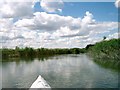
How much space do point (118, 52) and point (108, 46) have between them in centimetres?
222

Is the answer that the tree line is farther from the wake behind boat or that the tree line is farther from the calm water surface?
the wake behind boat

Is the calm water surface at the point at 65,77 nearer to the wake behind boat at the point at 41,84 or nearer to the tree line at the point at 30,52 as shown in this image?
the wake behind boat at the point at 41,84

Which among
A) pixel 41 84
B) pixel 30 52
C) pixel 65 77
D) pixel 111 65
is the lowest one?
pixel 111 65

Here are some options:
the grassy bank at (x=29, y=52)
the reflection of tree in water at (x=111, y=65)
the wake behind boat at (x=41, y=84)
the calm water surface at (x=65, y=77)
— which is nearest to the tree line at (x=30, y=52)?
the grassy bank at (x=29, y=52)

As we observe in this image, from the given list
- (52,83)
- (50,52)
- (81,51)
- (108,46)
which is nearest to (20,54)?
(50,52)

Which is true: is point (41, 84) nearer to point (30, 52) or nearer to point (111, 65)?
point (111, 65)

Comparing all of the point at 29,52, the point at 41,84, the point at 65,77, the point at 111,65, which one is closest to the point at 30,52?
the point at 29,52

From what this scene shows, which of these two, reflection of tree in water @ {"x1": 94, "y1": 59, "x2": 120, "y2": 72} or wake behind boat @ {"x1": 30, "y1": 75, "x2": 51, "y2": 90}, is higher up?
wake behind boat @ {"x1": 30, "y1": 75, "x2": 51, "y2": 90}

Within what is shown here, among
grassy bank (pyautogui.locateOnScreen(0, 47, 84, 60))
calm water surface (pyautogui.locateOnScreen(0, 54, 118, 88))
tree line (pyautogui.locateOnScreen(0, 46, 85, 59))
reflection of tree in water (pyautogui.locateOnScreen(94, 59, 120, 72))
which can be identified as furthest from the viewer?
tree line (pyautogui.locateOnScreen(0, 46, 85, 59))

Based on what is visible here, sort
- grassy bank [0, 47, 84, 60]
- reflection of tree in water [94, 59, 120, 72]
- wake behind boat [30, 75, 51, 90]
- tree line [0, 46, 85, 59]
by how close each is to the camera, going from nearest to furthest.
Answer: wake behind boat [30, 75, 51, 90]
reflection of tree in water [94, 59, 120, 72]
grassy bank [0, 47, 84, 60]
tree line [0, 46, 85, 59]

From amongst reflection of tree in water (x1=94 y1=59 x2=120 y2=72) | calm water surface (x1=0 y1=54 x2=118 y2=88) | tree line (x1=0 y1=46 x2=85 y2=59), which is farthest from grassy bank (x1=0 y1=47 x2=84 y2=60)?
calm water surface (x1=0 y1=54 x2=118 y2=88)

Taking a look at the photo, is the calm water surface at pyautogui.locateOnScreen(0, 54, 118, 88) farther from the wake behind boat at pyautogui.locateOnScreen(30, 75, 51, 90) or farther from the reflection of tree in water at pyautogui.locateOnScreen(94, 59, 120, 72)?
the wake behind boat at pyautogui.locateOnScreen(30, 75, 51, 90)

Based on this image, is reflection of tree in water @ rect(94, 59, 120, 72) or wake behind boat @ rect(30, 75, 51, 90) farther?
reflection of tree in water @ rect(94, 59, 120, 72)

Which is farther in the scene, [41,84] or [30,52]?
[30,52]
